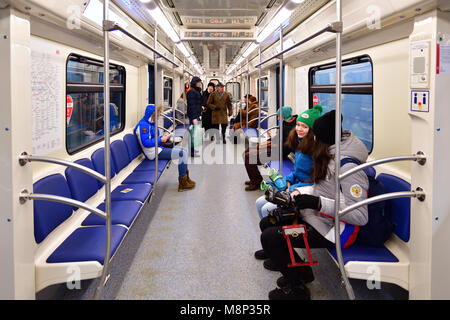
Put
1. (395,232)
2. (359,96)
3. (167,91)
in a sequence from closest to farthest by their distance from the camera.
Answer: (395,232) < (359,96) < (167,91)

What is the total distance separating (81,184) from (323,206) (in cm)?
207

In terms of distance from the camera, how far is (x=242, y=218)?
457 cm

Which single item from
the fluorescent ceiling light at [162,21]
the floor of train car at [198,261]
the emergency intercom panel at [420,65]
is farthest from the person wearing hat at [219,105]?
the emergency intercom panel at [420,65]

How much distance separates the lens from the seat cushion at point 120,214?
310cm

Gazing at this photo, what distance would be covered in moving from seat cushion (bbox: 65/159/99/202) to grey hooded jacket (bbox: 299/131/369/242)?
187cm

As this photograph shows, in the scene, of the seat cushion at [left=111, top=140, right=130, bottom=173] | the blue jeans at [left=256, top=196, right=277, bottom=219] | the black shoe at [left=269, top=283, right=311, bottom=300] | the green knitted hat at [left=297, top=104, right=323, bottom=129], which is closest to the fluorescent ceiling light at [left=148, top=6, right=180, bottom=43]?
the seat cushion at [left=111, top=140, right=130, bottom=173]

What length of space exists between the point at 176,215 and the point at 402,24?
10.5 feet

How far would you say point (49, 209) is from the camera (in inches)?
105

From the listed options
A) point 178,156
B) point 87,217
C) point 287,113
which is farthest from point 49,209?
point 287,113

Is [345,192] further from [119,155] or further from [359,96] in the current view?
[119,155]

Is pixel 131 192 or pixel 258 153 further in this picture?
pixel 258 153

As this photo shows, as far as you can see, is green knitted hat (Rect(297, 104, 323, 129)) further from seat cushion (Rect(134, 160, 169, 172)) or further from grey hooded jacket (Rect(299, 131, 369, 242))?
seat cushion (Rect(134, 160, 169, 172))

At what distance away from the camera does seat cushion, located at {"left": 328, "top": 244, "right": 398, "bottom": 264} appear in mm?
2447

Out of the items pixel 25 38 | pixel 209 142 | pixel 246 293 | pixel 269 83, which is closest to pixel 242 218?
pixel 246 293
